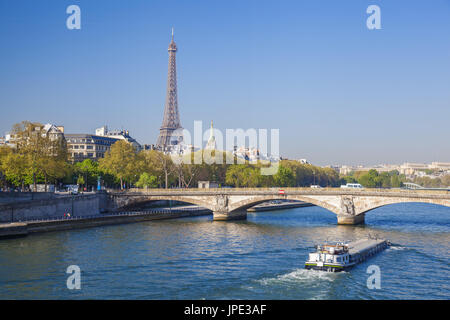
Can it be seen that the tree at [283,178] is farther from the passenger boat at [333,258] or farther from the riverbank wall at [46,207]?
the passenger boat at [333,258]

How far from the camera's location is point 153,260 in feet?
111

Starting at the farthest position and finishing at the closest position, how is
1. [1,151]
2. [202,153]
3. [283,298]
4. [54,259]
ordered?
[202,153]
[1,151]
[54,259]
[283,298]

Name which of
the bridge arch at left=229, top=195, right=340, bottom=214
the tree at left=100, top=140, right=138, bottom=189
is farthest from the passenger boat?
the tree at left=100, top=140, right=138, bottom=189

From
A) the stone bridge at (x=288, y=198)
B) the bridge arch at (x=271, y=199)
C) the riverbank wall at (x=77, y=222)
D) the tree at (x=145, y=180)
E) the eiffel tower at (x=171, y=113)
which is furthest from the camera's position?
the eiffel tower at (x=171, y=113)

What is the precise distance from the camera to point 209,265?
105 ft

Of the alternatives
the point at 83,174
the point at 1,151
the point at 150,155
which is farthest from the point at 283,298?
the point at 150,155

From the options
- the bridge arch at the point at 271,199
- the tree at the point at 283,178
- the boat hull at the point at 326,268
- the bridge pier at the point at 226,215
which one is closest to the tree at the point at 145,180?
the bridge pier at the point at 226,215

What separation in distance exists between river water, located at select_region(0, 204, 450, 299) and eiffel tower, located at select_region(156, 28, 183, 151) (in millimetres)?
95533

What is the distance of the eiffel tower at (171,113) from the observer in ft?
469

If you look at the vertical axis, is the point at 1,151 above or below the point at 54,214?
above

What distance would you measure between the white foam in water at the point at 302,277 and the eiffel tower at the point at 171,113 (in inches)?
4568
